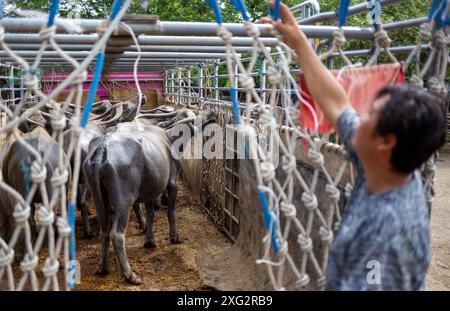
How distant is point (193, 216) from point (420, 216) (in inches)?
184

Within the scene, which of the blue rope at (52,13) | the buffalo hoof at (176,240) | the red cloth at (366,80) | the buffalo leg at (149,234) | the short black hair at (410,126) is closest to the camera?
the short black hair at (410,126)

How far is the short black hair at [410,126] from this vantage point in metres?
1.15

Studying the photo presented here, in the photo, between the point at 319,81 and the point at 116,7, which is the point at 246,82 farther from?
the point at 116,7

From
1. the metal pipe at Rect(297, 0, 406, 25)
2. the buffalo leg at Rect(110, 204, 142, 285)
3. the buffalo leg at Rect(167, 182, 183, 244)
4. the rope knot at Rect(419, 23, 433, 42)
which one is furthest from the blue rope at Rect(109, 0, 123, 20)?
the buffalo leg at Rect(167, 182, 183, 244)

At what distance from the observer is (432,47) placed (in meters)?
1.82

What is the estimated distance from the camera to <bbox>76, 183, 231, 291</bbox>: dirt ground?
375cm

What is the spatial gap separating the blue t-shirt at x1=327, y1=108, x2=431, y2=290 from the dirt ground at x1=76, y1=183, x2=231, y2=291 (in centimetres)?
243

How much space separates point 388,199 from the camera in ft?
4.09

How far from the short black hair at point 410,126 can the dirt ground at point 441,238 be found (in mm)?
1923

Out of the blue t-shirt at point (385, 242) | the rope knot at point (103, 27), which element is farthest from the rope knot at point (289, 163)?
the rope knot at point (103, 27)

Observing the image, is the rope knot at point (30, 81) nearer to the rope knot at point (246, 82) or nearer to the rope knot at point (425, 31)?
the rope knot at point (246, 82)

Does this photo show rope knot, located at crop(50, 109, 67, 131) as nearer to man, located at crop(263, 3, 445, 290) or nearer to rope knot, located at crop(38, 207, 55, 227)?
rope knot, located at crop(38, 207, 55, 227)
